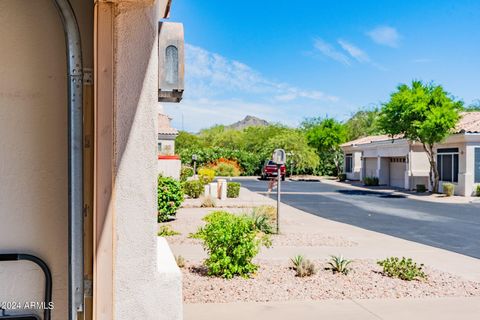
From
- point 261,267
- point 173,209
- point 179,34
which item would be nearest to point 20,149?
point 179,34

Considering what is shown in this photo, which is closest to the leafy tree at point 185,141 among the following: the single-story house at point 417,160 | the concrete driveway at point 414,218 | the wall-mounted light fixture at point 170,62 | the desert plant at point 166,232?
the single-story house at point 417,160

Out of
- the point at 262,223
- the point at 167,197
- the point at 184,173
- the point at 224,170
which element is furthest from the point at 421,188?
the point at 167,197

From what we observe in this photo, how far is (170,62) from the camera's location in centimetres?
392

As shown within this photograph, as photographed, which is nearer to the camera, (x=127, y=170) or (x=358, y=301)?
(x=127, y=170)

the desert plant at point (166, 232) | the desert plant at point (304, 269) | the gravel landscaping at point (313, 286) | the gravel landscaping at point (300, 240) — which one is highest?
the desert plant at point (304, 269)

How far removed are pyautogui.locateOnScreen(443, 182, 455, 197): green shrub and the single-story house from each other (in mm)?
399

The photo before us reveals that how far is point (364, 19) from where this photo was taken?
128ft

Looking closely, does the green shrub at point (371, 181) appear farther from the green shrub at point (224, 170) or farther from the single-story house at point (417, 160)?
the green shrub at point (224, 170)

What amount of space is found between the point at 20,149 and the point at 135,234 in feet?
3.12

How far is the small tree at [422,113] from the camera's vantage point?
27812mm

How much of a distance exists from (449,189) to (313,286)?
80.7 feet

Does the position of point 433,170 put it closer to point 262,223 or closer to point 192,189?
point 192,189

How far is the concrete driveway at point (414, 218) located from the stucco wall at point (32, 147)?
32.2 ft

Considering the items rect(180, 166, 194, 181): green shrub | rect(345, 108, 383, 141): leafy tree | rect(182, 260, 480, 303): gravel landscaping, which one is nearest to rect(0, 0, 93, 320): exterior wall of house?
rect(182, 260, 480, 303): gravel landscaping
